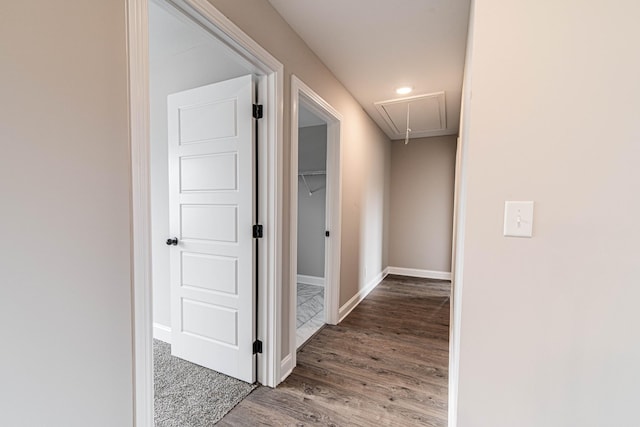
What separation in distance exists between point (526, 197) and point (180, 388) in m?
2.26

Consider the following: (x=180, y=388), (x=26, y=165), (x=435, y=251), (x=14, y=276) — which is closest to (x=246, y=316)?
(x=180, y=388)

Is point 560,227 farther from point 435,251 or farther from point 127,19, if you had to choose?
point 435,251

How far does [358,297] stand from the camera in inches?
143

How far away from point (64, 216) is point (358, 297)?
326 centimetres

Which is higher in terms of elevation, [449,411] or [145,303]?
[145,303]

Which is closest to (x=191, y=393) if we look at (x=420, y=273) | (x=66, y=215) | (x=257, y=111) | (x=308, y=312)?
(x=66, y=215)

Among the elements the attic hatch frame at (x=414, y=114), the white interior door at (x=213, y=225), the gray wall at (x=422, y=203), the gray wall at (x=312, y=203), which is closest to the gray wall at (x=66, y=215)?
the white interior door at (x=213, y=225)

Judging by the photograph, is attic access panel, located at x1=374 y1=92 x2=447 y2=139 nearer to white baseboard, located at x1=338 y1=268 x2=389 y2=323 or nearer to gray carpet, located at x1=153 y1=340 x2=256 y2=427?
white baseboard, located at x1=338 y1=268 x2=389 y2=323

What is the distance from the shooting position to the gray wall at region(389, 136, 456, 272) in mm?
4715

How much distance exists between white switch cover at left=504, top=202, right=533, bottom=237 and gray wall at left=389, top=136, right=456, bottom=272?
3.90 metres

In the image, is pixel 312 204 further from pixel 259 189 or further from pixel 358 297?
pixel 259 189

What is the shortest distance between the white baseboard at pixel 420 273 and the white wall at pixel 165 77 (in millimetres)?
3834

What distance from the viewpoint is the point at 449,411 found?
5.46 ft

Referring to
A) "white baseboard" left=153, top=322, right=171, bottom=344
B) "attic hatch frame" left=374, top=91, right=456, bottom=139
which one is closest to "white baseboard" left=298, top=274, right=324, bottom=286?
"white baseboard" left=153, top=322, right=171, bottom=344
